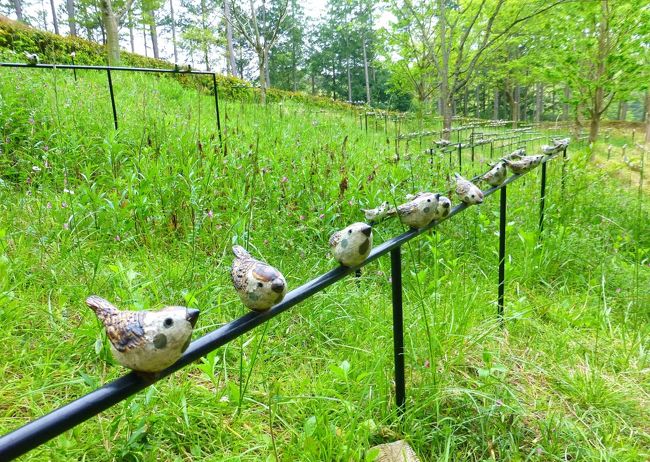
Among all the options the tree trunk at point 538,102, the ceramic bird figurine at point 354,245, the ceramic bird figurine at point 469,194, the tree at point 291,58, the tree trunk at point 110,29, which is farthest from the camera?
the tree at point 291,58

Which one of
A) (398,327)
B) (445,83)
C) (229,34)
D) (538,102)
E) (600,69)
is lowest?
(398,327)

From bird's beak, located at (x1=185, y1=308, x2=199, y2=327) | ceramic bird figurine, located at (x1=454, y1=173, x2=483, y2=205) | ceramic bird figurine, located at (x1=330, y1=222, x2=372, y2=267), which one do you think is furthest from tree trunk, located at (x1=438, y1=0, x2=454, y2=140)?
bird's beak, located at (x1=185, y1=308, x2=199, y2=327)

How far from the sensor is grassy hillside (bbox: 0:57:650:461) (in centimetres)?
138

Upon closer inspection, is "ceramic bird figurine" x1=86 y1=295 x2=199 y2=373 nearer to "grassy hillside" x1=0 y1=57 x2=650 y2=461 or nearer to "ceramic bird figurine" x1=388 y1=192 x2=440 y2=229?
"grassy hillside" x1=0 y1=57 x2=650 y2=461

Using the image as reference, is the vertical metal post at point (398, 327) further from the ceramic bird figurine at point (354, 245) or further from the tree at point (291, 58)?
the tree at point (291, 58)

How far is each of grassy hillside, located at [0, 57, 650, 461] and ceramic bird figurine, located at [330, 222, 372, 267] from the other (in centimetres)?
44

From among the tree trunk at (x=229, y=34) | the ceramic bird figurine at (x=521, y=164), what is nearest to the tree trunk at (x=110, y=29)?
the tree trunk at (x=229, y=34)

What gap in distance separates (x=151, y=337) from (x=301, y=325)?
4.53 feet

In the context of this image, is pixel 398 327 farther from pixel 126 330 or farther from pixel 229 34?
pixel 229 34

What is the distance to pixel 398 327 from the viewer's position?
1428 mm

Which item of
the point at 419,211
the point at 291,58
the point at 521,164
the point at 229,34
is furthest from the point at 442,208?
the point at 291,58

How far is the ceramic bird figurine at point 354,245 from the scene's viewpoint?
1.07m

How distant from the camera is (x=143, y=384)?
667 mm

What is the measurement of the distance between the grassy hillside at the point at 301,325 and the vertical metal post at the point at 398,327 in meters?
0.07
